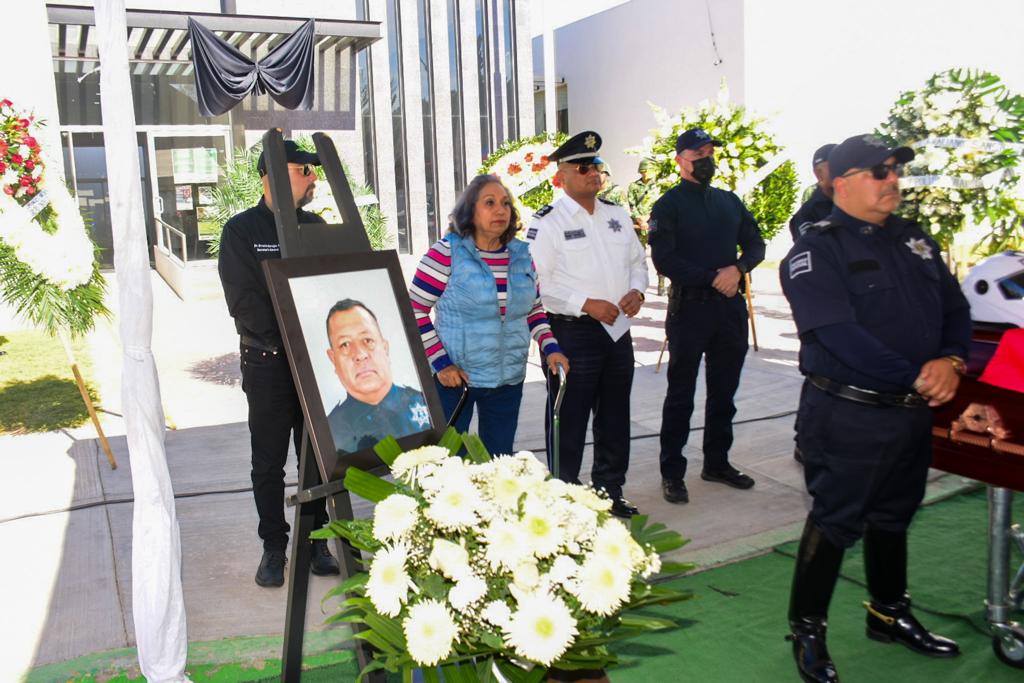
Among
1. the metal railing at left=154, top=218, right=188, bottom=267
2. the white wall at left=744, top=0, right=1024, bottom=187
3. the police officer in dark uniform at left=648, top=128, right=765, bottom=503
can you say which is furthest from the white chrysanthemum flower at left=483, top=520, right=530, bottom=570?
the white wall at left=744, top=0, right=1024, bottom=187

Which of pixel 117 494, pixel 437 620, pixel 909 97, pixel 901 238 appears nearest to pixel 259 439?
pixel 117 494

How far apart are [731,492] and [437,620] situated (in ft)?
11.9

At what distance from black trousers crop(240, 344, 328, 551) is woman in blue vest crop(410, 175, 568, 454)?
621mm

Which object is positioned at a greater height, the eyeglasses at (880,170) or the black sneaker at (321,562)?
the eyeglasses at (880,170)

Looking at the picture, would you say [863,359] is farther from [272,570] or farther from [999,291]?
[272,570]

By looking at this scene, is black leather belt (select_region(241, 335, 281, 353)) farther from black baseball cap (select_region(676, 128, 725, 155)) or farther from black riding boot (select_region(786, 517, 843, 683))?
black baseball cap (select_region(676, 128, 725, 155))

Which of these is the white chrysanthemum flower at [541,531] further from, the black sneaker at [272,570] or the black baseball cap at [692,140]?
the black baseball cap at [692,140]

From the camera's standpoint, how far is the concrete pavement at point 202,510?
372cm

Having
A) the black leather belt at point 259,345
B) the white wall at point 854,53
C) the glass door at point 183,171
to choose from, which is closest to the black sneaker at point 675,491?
the black leather belt at point 259,345

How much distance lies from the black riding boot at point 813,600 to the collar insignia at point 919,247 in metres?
0.97

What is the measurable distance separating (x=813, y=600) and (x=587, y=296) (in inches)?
71.9

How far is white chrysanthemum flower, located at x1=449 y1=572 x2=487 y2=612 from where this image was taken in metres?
1.79

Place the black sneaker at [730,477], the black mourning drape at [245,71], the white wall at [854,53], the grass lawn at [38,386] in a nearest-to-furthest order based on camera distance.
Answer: the black sneaker at [730,477] → the grass lawn at [38,386] → the black mourning drape at [245,71] → the white wall at [854,53]

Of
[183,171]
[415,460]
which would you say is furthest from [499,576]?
[183,171]
